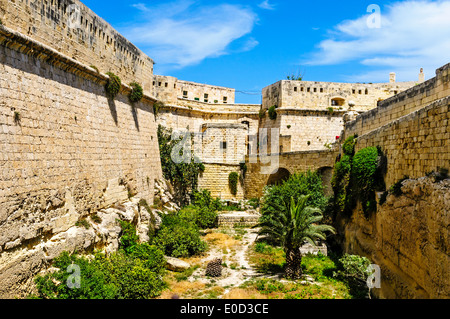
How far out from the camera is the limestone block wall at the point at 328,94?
2442 cm

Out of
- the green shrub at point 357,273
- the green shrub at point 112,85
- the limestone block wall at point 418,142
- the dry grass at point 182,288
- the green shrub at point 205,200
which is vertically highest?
the green shrub at point 112,85

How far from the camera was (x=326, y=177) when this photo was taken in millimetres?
17688

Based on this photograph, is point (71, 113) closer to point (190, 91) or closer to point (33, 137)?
point (33, 137)

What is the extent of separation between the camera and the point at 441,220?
5797 millimetres

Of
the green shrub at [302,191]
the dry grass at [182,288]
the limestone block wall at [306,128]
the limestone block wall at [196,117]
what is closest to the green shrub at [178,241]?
the dry grass at [182,288]

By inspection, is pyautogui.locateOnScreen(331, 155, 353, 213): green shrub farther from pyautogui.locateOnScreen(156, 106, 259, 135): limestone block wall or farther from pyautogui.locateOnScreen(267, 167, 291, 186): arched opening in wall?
pyautogui.locateOnScreen(156, 106, 259, 135): limestone block wall

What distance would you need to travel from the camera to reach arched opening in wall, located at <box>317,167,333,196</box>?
1736 centimetres

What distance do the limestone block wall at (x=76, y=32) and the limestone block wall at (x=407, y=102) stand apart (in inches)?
393

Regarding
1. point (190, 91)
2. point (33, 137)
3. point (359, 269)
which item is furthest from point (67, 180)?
point (190, 91)

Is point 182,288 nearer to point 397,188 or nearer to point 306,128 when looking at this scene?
point 397,188

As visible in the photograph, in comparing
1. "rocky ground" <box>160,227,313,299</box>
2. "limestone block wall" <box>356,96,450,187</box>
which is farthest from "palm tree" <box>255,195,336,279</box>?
"limestone block wall" <box>356,96,450,187</box>

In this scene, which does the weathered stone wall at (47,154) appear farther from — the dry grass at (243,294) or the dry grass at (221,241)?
the dry grass at (221,241)

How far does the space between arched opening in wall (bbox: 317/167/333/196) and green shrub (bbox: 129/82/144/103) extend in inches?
385

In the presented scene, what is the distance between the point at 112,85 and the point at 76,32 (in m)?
2.44
